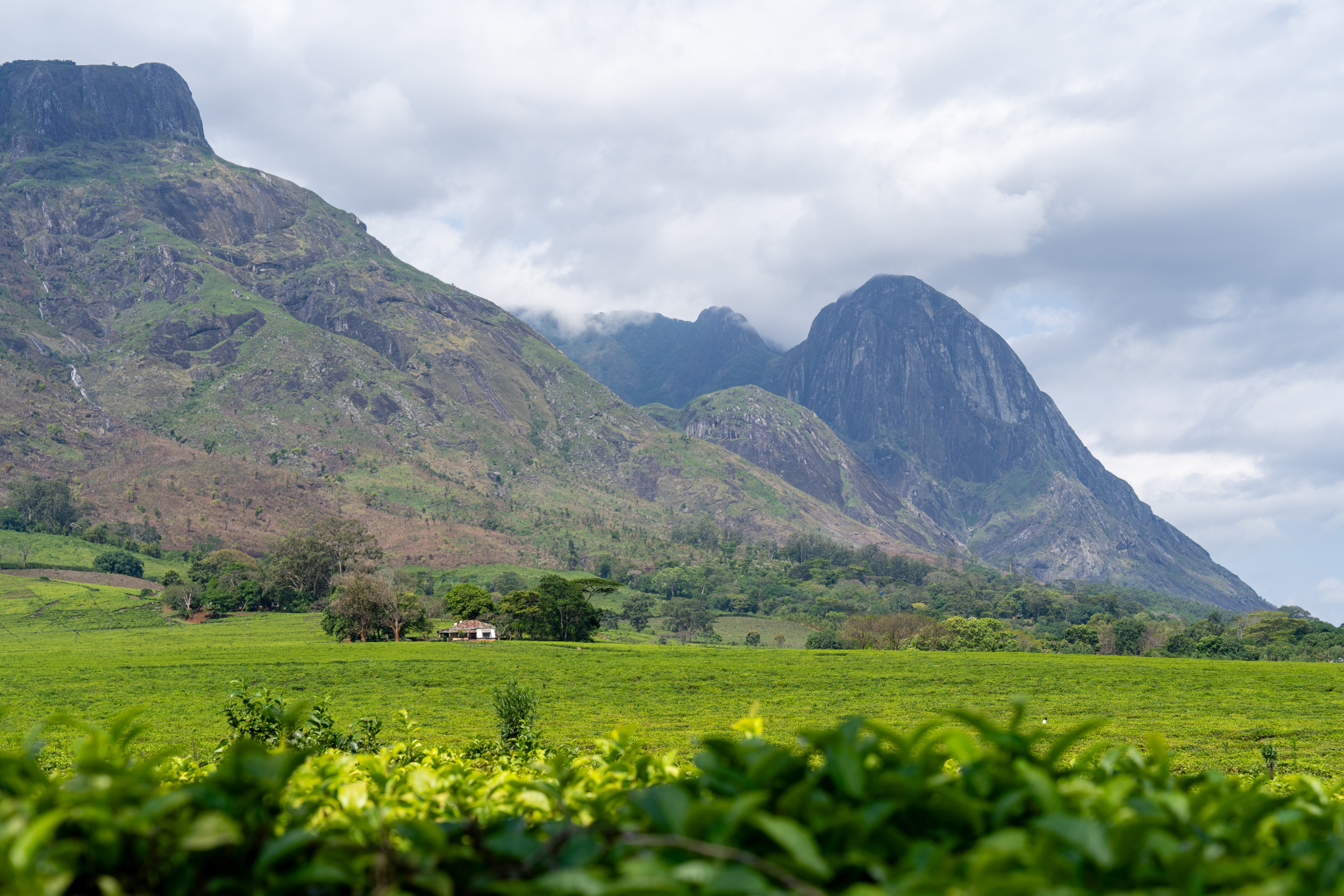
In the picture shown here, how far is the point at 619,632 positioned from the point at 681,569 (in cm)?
6687

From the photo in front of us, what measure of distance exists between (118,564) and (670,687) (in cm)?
11234

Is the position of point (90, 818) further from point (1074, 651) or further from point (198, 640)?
point (1074, 651)

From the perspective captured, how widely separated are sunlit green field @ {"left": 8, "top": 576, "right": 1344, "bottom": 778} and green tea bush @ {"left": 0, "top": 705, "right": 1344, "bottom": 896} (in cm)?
2717

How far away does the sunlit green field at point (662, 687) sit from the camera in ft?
118

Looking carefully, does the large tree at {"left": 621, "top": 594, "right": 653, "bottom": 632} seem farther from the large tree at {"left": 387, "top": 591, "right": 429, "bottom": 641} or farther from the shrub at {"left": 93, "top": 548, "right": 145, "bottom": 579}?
the shrub at {"left": 93, "top": 548, "right": 145, "bottom": 579}

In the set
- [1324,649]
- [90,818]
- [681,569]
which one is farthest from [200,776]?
[681,569]

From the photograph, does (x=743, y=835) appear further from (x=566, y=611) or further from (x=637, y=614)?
(x=637, y=614)

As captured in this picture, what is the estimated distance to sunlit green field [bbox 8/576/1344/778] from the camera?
36.0m

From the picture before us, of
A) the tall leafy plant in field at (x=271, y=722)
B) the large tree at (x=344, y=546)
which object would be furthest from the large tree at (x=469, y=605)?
the tall leafy plant in field at (x=271, y=722)

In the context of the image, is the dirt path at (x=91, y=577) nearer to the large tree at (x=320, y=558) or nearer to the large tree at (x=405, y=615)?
the large tree at (x=320, y=558)

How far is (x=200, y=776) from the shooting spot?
12.6 feet

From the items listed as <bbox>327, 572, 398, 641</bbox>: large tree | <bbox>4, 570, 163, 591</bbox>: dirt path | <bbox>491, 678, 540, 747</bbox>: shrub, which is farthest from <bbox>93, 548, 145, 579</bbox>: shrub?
<bbox>491, 678, 540, 747</bbox>: shrub

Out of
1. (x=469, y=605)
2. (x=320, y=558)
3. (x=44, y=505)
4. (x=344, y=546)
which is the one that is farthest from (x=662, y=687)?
(x=44, y=505)

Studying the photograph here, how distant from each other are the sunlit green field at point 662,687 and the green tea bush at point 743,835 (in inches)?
1070
